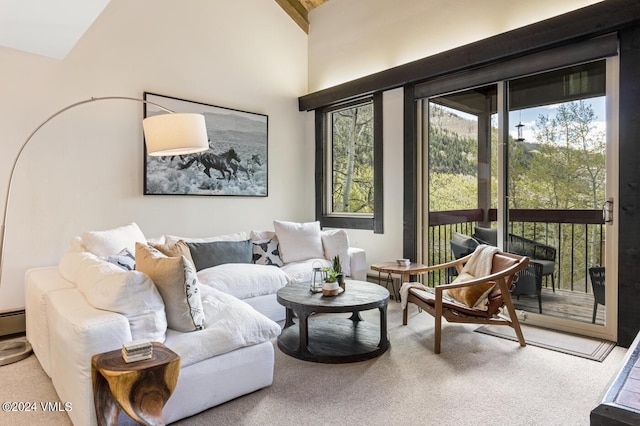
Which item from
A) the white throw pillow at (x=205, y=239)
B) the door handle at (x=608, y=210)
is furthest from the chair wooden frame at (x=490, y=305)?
the white throw pillow at (x=205, y=239)

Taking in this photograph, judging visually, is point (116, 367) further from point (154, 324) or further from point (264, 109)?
point (264, 109)

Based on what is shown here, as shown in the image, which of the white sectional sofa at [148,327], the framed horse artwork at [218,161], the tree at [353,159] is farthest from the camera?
the tree at [353,159]

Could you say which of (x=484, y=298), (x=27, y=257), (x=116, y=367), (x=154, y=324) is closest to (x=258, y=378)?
(x=154, y=324)

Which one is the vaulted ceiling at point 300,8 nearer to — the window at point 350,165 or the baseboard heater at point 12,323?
the window at point 350,165

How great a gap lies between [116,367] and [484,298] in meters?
2.63

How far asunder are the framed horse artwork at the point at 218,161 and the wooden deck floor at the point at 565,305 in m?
3.30

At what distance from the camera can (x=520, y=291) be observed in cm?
375

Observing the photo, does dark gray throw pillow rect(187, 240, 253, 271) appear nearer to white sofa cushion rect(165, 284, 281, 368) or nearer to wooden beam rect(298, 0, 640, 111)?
white sofa cushion rect(165, 284, 281, 368)

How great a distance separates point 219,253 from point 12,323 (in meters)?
1.82

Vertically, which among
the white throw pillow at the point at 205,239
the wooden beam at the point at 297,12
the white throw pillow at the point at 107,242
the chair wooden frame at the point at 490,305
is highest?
the wooden beam at the point at 297,12

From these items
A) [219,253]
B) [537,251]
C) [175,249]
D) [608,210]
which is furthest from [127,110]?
[608,210]

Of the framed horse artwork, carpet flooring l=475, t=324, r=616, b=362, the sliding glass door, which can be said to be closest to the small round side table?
the sliding glass door

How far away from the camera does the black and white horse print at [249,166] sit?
4898 mm

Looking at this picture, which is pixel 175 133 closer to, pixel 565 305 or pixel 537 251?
pixel 537 251
